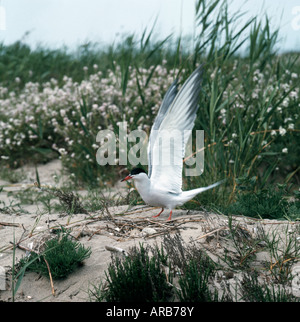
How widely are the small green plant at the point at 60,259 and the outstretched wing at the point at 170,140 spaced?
3.22 feet

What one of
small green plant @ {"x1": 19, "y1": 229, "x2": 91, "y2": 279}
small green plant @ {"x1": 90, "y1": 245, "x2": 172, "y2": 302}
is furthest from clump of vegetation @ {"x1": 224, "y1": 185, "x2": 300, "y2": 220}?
small green plant @ {"x1": 19, "y1": 229, "x2": 91, "y2": 279}

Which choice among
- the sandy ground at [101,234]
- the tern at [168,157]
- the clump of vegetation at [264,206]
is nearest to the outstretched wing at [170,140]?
the tern at [168,157]

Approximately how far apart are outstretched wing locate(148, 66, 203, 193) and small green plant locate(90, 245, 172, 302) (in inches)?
42.9

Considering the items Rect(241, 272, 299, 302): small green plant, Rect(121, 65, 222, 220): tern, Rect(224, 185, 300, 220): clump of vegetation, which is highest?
Rect(121, 65, 222, 220): tern

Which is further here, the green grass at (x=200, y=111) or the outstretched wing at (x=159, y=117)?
the green grass at (x=200, y=111)

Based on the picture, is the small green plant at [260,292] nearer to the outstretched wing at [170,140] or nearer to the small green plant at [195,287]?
the small green plant at [195,287]

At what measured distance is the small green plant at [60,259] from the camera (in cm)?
280

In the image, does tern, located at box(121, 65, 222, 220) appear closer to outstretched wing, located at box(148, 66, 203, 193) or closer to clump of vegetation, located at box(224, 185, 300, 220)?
outstretched wing, located at box(148, 66, 203, 193)

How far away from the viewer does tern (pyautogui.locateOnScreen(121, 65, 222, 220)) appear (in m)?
3.57

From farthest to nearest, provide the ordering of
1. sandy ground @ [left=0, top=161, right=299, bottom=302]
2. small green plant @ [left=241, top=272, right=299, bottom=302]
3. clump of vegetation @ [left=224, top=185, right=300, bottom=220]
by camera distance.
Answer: clump of vegetation @ [left=224, top=185, right=300, bottom=220] → sandy ground @ [left=0, top=161, right=299, bottom=302] → small green plant @ [left=241, top=272, right=299, bottom=302]

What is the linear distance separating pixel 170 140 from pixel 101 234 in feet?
3.32

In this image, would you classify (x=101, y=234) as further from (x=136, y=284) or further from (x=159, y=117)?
(x=159, y=117)

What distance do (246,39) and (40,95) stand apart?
15.0ft

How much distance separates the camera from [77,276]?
112 inches
